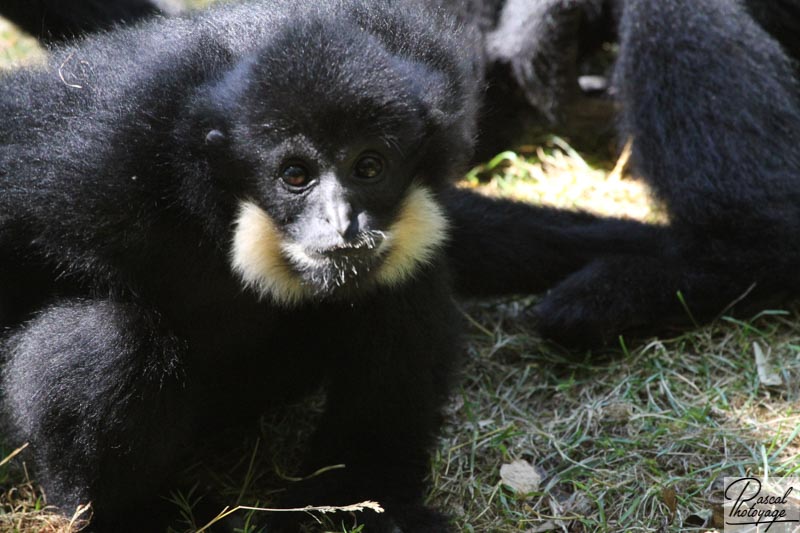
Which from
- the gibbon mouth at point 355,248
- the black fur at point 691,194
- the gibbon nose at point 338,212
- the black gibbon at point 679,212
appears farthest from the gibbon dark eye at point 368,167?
the black fur at point 691,194

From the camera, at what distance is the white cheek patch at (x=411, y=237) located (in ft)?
12.6

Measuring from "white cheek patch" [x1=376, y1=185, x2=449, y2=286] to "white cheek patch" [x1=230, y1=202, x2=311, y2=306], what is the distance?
0.36m

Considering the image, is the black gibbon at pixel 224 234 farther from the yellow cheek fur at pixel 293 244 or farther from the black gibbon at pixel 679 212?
the black gibbon at pixel 679 212

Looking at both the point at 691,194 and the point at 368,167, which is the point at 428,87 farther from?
the point at 691,194

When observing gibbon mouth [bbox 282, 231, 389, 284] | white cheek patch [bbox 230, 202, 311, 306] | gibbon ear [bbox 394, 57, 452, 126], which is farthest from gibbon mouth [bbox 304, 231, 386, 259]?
gibbon ear [bbox 394, 57, 452, 126]

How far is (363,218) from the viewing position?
3.67m

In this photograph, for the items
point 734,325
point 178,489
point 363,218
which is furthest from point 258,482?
point 734,325

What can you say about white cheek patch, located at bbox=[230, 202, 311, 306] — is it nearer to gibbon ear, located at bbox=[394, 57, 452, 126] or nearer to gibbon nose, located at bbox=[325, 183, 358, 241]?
gibbon nose, located at bbox=[325, 183, 358, 241]

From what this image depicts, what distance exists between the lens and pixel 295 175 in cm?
362

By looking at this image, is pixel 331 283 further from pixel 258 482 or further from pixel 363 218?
pixel 258 482

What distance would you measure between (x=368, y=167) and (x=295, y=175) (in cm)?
28

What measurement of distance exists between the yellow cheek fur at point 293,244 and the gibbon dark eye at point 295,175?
0.18 meters

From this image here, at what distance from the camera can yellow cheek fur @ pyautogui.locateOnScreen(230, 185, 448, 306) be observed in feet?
12.3

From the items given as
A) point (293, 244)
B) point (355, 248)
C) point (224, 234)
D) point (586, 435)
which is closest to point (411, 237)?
point (355, 248)
